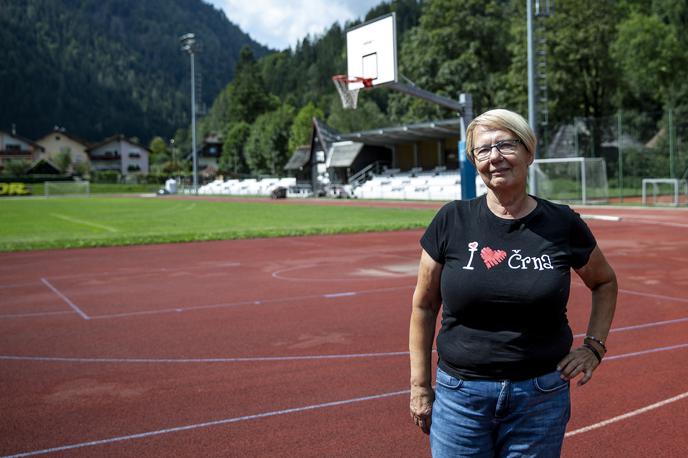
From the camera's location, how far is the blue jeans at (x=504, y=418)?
2.63 meters

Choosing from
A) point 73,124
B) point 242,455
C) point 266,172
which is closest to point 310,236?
point 242,455

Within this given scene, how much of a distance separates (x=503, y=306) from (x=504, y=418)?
443 mm

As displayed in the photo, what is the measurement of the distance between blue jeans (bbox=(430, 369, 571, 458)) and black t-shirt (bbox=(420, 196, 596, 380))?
0.15 feet

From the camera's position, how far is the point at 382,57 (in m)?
23.1

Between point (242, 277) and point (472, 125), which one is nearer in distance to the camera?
point (472, 125)

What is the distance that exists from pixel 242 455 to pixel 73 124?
205 metres

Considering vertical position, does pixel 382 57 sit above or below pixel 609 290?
above

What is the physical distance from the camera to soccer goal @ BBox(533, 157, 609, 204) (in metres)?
37.0

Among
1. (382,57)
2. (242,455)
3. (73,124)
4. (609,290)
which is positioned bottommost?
(242,455)

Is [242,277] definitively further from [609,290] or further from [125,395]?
[609,290]

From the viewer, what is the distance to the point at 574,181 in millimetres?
38000

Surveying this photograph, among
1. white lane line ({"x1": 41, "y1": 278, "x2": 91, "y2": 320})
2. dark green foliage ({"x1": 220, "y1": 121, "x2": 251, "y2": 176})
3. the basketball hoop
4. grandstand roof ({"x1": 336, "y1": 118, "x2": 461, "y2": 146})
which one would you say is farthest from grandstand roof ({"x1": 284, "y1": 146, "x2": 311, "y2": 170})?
white lane line ({"x1": 41, "y1": 278, "x2": 91, "y2": 320})

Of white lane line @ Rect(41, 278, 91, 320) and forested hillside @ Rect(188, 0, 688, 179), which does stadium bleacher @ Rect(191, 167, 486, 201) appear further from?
white lane line @ Rect(41, 278, 91, 320)

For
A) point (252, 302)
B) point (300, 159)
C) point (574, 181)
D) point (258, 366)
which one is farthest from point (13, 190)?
point (258, 366)
